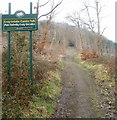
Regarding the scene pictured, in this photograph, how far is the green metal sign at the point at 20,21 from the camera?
9.13 metres

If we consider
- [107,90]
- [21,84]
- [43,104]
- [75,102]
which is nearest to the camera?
[43,104]

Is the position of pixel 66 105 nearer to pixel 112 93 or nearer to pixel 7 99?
pixel 7 99

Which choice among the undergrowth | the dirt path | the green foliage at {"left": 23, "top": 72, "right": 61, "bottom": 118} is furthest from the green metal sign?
the undergrowth

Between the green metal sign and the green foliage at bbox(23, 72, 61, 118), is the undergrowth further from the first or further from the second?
the green metal sign

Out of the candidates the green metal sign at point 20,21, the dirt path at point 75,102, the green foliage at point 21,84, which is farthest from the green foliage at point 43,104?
the green metal sign at point 20,21

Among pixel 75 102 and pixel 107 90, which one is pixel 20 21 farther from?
pixel 107 90

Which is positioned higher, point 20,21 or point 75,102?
point 20,21

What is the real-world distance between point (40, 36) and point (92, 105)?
9.75 metres

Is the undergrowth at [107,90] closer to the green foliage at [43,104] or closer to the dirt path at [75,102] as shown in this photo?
the dirt path at [75,102]

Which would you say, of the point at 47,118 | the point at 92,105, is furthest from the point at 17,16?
the point at 92,105

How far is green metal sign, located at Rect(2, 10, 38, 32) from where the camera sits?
9133 mm

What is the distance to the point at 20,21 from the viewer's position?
9.16 m

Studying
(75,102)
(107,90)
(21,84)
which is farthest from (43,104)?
(107,90)

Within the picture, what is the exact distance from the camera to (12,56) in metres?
10.5
